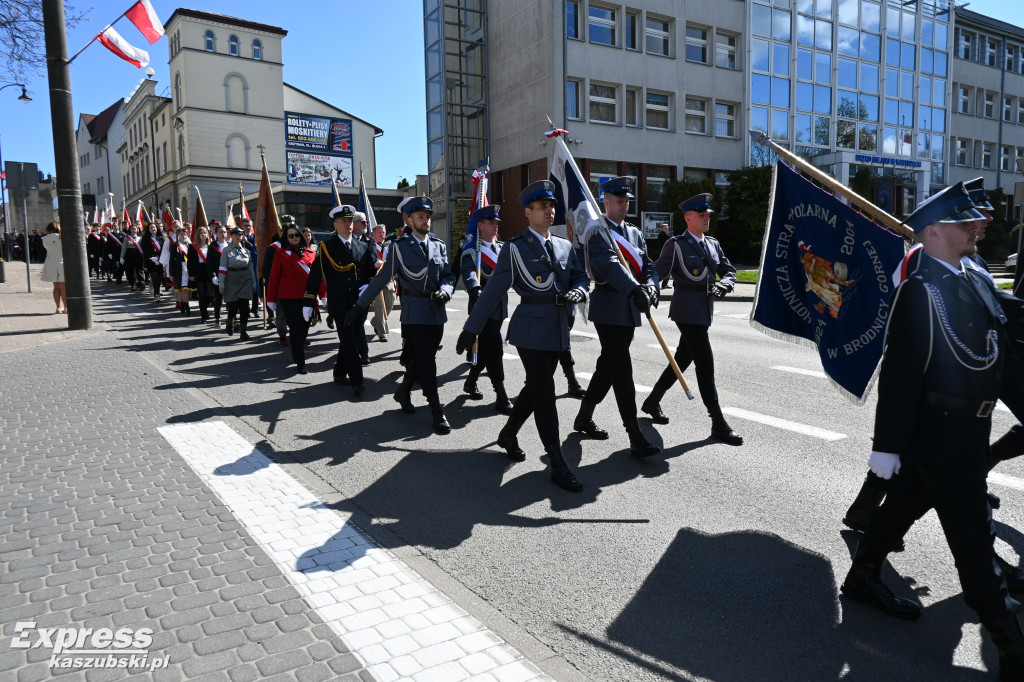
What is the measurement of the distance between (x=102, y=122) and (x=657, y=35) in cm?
7126

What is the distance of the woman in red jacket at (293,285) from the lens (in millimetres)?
9438

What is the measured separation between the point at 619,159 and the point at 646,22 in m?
6.27

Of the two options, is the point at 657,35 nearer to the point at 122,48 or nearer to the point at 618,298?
the point at 122,48

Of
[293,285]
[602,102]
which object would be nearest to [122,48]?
[293,285]

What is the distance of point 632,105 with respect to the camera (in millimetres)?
33438

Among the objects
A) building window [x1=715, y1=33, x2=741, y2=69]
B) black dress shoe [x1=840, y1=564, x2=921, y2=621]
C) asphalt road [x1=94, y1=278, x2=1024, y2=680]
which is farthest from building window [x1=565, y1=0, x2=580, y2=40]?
black dress shoe [x1=840, y1=564, x2=921, y2=621]

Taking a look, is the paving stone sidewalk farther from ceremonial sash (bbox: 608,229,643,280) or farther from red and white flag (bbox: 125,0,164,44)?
red and white flag (bbox: 125,0,164,44)

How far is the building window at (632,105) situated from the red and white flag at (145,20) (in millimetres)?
23749

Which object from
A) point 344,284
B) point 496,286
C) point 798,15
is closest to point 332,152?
point 798,15

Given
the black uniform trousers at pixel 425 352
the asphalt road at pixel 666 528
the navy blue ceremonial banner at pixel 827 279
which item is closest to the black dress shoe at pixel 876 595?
the asphalt road at pixel 666 528

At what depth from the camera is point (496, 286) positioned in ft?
17.3

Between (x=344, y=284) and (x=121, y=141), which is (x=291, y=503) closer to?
(x=344, y=284)

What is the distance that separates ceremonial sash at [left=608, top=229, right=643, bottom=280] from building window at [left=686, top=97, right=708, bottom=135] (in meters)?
30.7

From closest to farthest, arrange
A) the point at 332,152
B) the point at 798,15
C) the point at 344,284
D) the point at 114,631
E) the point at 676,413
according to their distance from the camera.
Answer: the point at 114,631
the point at 676,413
the point at 344,284
the point at 798,15
the point at 332,152
